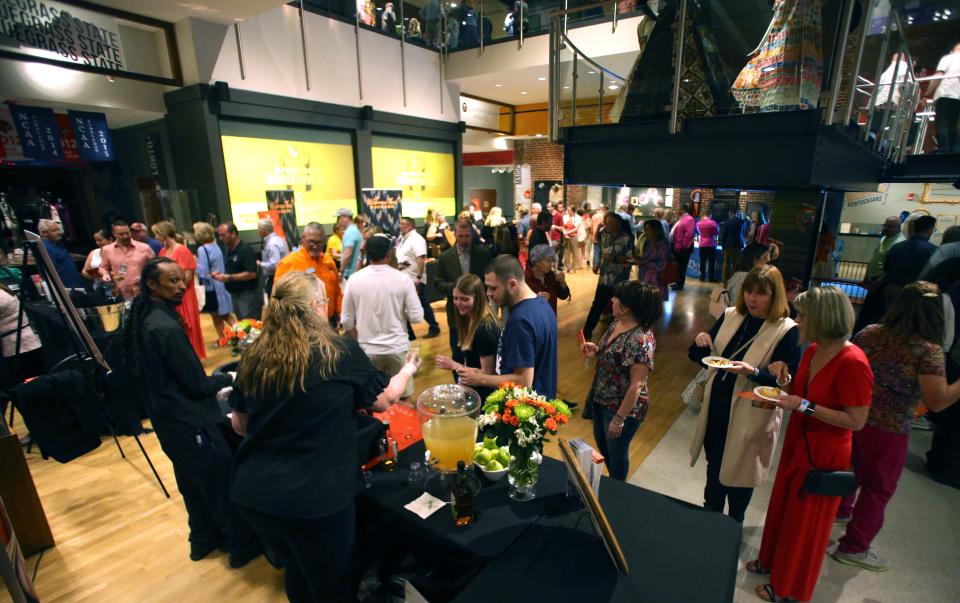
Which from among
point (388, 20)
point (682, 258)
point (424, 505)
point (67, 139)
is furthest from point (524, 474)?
point (388, 20)

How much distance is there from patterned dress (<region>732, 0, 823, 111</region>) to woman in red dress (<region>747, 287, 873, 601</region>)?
5.17 feet

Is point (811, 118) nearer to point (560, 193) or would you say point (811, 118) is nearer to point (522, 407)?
point (522, 407)

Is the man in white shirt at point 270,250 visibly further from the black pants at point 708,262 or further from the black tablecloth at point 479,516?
the black pants at point 708,262

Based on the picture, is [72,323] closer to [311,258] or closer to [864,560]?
[311,258]

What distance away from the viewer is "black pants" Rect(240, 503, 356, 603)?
5.38ft

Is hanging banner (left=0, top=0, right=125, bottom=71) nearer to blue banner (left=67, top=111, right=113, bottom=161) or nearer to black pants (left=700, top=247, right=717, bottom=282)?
blue banner (left=67, top=111, right=113, bottom=161)

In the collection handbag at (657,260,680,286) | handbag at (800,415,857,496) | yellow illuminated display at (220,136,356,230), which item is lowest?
handbag at (800,415,857,496)

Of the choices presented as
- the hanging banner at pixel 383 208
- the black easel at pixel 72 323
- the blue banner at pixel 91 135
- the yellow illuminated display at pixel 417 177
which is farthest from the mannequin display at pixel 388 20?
the black easel at pixel 72 323

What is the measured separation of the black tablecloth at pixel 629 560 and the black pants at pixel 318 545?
597 millimetres

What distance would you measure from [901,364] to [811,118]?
1.58 metres

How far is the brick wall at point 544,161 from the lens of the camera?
14789 millimetres

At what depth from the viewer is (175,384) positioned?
2.25m

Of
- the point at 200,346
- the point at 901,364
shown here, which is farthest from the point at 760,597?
the point at 200,346

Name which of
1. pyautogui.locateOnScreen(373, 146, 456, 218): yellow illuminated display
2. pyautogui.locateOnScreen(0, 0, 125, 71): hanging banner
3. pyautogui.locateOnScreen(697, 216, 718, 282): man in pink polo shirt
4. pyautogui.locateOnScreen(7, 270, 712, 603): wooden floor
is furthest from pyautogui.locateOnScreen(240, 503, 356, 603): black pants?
pyautogui.locateOnScreen(697, 216, 718, 282): man in pink polo shirt
